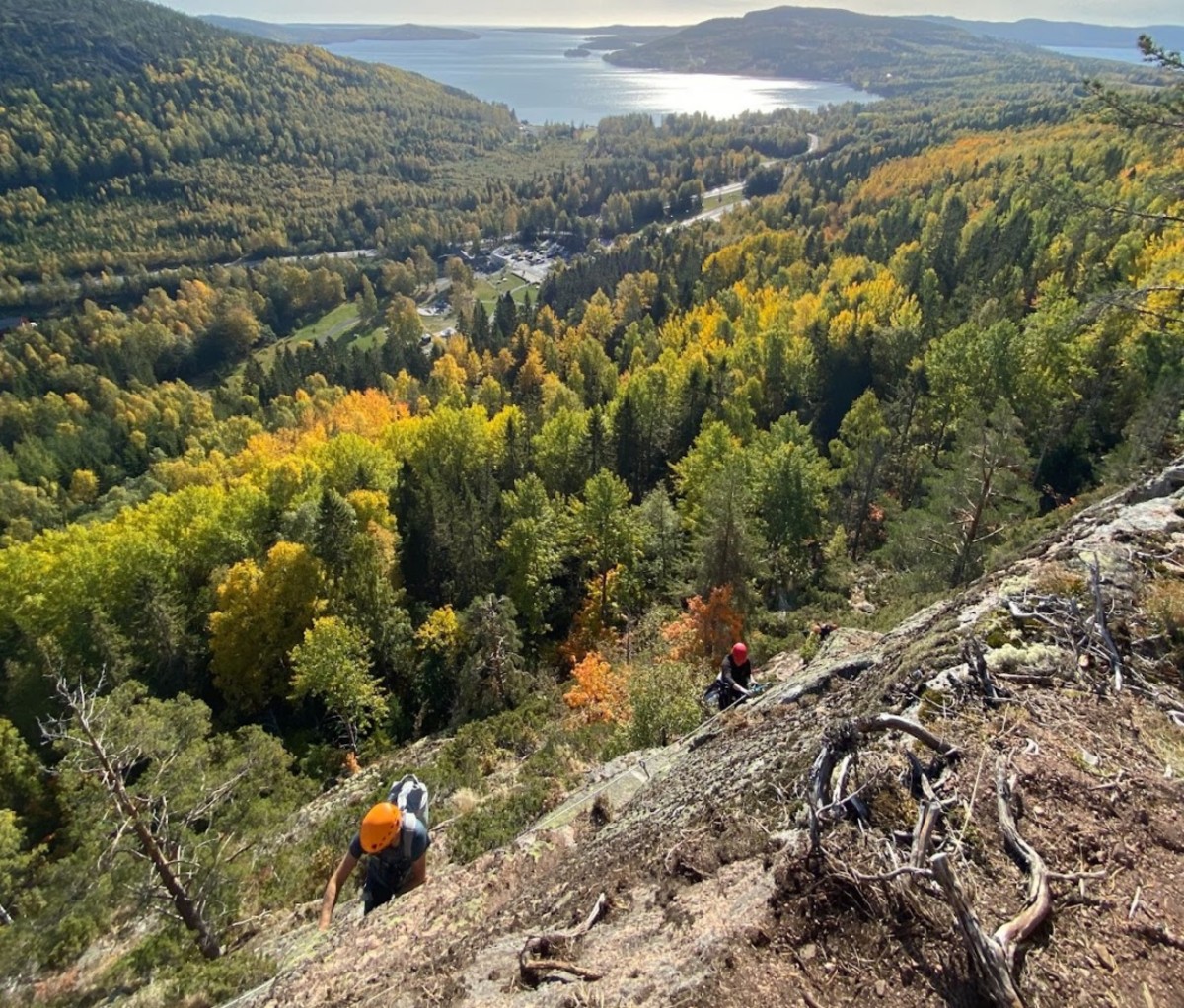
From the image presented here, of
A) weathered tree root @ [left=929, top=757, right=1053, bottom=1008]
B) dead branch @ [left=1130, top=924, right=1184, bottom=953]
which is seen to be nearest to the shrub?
weathered tree root @ [left=929, top=757, right=1053, bottom=1008]

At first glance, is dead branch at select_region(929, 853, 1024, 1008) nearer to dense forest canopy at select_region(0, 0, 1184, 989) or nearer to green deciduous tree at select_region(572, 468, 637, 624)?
dense forest canopy at select_region(0, 0, 1184, 989)

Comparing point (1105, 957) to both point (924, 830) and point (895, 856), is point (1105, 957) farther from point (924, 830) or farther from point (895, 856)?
point (895, 856)

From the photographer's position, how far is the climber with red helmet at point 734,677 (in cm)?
1445

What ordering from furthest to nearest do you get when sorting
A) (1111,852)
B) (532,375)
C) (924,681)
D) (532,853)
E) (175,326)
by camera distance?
(175,326)
(532,375)
(532,853)
(924,681)
(1111,852)

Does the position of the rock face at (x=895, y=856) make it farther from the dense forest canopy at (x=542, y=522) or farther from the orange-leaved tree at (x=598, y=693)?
the orange-leaved tree at (x=598, y=693)

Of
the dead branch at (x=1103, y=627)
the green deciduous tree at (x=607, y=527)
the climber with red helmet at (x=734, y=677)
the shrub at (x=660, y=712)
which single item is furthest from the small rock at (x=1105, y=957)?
the green deciduous tree at (x=607, y=527)

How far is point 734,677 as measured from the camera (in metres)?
14.9

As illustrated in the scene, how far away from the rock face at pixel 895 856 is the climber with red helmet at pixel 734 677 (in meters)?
4.29

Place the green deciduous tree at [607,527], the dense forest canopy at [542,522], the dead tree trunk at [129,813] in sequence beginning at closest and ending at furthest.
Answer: the dead tree trunk at [129,813] < the dense forest canopy at [542,522] < the green deciduous tree at [607,527]

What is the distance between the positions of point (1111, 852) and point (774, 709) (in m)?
6.11

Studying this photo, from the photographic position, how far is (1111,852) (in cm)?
538

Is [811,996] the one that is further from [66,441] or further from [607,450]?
[66,441]

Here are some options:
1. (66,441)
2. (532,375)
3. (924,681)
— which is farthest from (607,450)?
(66,441)

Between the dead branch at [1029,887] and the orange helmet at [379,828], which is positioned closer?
the dead branch at [1029,887]
